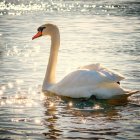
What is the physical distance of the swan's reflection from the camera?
10.8 m

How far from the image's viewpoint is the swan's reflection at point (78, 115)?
10805 mm

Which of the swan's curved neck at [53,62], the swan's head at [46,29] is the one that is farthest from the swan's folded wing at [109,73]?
the swan's head at [46,29]

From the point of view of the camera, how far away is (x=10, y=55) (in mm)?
22406

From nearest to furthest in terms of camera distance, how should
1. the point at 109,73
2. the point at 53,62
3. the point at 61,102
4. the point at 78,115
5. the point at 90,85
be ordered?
the point at 78,115, the point at 109,73, the point at 90,85, the point at 61,102, the point at 53,62

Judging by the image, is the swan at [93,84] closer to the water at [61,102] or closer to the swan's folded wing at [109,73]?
the swan's folded wing at [109,73]

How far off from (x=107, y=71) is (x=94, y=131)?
2.68m

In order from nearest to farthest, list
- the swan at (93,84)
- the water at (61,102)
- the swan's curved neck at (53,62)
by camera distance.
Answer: the water at (61,102)
the swan at (93,84)
the swan's curved neck at (53,62)

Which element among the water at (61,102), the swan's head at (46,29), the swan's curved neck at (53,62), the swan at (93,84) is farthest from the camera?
the swan's head at (46,29)

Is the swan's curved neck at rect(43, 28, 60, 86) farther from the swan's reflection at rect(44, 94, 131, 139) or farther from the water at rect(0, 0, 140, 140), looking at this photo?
the swan's reflection at rect(44, 94, 131, 139)

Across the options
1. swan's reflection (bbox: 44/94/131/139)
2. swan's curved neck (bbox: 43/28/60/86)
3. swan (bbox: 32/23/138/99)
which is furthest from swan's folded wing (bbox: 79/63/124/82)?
swan's curved neck (bbox: 43/28/60/86)

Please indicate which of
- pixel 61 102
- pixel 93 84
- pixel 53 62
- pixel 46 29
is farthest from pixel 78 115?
pixel 46 29

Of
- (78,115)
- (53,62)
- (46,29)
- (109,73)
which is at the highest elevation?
(46,29)

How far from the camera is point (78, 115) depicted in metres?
12.1

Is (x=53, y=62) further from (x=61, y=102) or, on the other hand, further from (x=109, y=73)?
(x=109, y=73)
